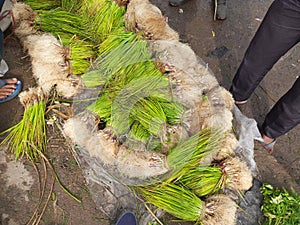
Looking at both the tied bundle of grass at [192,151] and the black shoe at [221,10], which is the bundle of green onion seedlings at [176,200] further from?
the black shoe at [221,10]

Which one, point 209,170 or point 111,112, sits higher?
point 111,112

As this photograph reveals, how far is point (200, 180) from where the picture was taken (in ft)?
7.70

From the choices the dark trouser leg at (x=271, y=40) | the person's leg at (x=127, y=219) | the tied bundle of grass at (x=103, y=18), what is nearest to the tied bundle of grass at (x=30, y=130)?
the tied bundle of grass at (x=103, y=18)

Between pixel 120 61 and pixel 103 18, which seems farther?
pixel 103 18

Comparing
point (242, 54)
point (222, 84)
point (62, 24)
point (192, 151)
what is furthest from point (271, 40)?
point (62, 24)

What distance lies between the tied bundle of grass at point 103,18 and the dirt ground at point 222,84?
0.58 meters

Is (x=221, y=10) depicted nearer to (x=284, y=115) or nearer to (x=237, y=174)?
(x=284, y=115)

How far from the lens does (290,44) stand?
2.20 metres

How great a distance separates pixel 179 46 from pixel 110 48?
1.55 ft

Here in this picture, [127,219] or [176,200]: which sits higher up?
[176,200]

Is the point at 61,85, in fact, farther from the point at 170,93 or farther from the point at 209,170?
the point at 209,170

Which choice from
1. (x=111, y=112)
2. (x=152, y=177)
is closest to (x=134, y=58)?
(x=111, y=112)

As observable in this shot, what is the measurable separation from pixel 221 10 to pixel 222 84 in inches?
29.6

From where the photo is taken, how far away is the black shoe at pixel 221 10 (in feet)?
11.2
